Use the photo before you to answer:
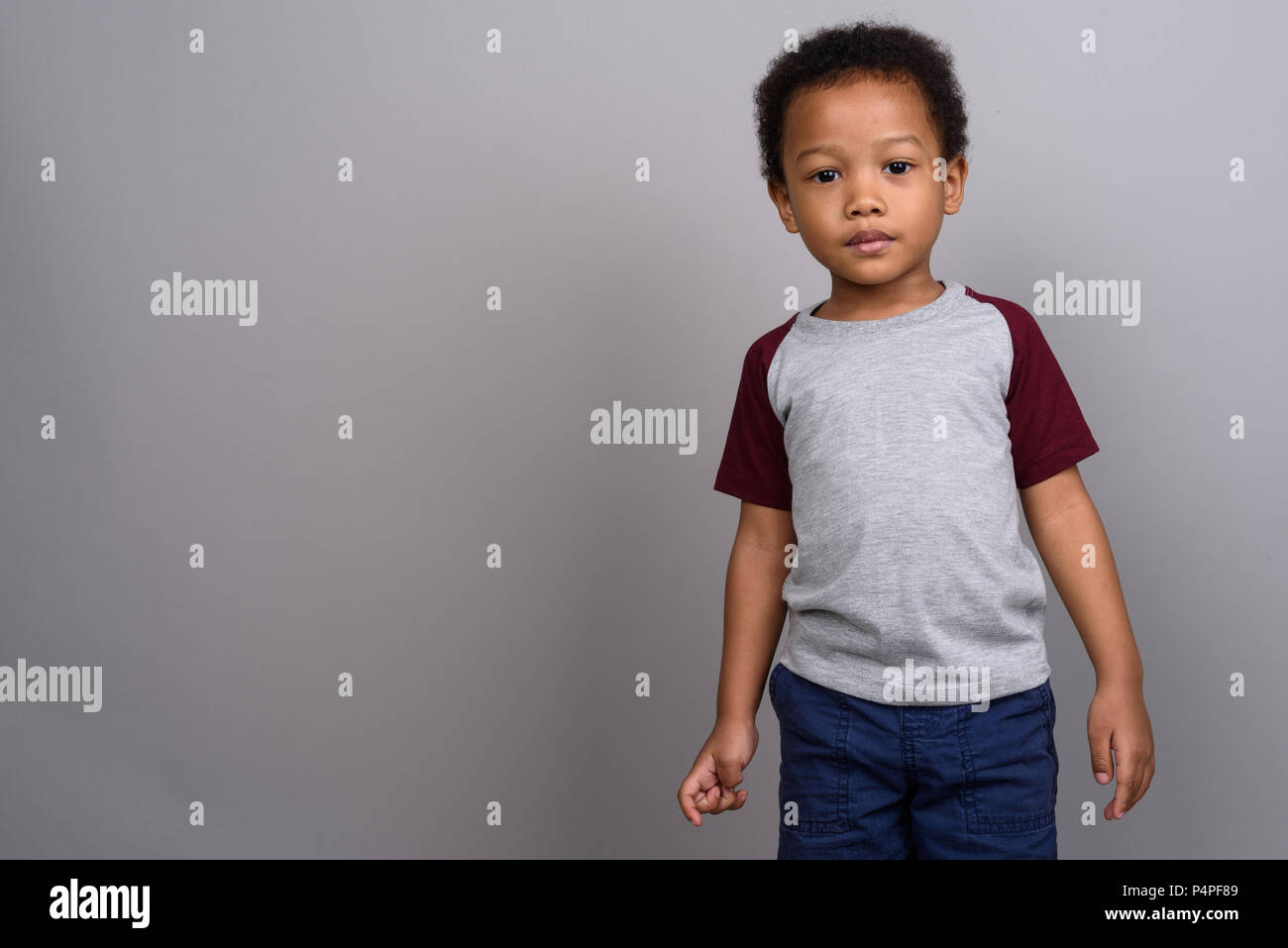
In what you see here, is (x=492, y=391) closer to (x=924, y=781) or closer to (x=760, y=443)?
(x=760, y=443)

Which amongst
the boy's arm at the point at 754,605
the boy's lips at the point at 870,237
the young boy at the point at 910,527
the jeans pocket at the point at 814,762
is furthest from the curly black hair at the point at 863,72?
the jeans pocket at the point at 814,762

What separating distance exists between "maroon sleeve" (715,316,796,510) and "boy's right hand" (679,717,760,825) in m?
0.21

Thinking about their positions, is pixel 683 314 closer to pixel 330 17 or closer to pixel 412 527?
pixel 412 527

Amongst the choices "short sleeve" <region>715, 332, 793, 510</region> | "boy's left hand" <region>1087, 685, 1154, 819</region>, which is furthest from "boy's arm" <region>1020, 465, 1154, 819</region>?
"short sleeve" <region>715, 332, 793, 510</region>

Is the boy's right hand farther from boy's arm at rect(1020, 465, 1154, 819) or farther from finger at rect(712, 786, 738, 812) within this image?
boy's arm at rect(1020, 465, 1154, 819)

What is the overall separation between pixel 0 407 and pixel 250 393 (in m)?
0.37

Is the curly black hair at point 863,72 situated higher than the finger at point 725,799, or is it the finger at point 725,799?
the curly black hair at point 863,72

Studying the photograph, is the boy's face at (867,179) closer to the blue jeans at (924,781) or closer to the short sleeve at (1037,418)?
the short sleeve at (1037,418)

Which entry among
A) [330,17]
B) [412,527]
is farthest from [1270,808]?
[330,17]

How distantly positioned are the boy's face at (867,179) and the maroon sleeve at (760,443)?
113 millimetres

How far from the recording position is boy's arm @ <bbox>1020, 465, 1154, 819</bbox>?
1.07 meters

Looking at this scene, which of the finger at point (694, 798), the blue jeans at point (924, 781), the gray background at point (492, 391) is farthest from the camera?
the gray background at point (492, 391)

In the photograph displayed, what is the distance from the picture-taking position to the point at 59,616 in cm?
177

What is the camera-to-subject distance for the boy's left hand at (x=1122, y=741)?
106 centimetres
